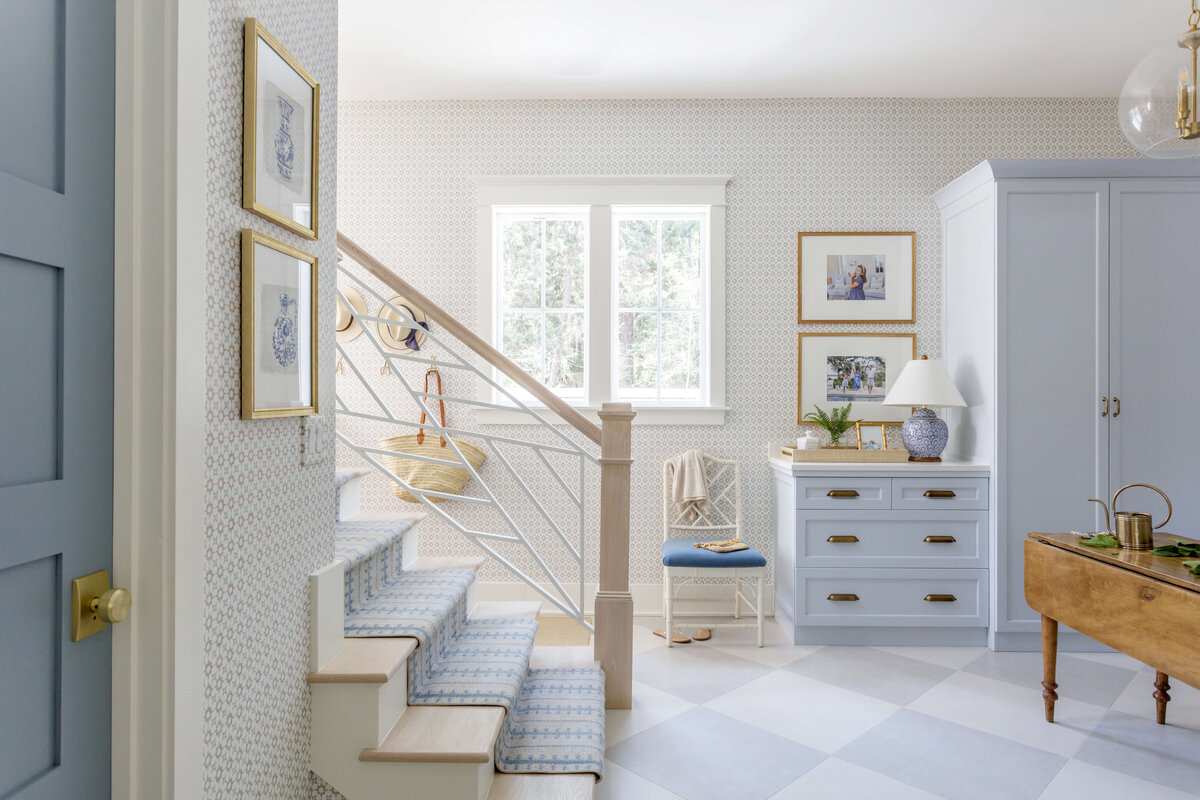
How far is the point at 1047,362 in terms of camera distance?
324 cm

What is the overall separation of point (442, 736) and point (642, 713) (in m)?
1.07

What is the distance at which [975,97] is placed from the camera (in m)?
3.81

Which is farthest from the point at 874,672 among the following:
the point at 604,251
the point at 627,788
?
the point at 604,251

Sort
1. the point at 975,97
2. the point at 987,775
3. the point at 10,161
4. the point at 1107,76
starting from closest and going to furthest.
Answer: the point at 10,161 < the point at 987,775 < the point at 1107,76 < the point at 975,97

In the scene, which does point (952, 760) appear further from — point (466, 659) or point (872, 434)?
point (872, 434)

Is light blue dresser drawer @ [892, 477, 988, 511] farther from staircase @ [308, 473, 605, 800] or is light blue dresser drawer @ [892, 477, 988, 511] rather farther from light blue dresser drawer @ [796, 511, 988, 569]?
staircase @ [308, 473, 605, 800]

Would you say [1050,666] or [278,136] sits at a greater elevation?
[278,136]


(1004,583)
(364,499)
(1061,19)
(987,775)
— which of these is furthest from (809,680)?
(1061,19)

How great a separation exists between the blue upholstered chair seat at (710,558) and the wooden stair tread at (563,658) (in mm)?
716

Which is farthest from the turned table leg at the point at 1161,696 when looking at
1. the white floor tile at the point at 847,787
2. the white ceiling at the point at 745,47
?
the white ceiling at the point at 745,47

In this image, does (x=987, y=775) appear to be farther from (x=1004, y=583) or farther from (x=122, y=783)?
(x=122, y=783)

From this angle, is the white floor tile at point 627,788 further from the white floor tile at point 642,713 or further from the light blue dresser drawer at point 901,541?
the light blue dresser drawer at point 901,541

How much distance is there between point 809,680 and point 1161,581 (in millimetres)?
1336

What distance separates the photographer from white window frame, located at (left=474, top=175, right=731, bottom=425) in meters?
3.81
